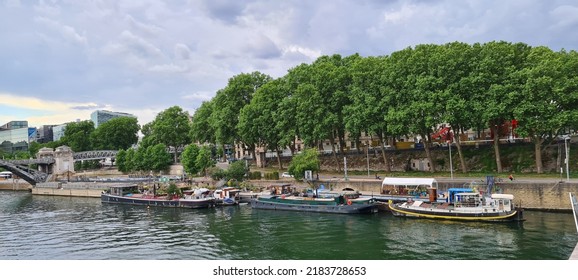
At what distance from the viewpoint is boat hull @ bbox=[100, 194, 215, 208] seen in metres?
58.7

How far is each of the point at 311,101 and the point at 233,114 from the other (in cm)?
2407

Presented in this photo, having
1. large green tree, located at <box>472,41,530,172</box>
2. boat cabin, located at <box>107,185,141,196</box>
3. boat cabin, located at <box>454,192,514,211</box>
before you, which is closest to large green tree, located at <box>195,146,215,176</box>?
boat cabin, located at <box>107,185,141,196</box>

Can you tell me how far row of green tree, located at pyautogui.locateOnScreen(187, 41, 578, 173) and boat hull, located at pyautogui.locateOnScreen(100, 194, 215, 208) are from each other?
18215 mm

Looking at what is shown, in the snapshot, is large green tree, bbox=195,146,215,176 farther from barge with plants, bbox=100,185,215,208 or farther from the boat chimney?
the boat chimney

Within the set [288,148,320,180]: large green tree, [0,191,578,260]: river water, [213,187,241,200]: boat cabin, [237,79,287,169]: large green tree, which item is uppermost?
[237,79,287,169]: large green tree

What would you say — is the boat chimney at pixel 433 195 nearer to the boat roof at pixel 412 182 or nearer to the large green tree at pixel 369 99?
the boat roof at pixel 412 182

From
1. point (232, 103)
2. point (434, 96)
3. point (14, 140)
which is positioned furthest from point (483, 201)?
point (14, 140)

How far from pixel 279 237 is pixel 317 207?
13.6 metres

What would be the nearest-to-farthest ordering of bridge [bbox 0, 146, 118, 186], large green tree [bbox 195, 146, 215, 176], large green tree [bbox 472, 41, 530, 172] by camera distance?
large green tree [bbox 472, 41, 530, 172], large green tree [bbox 195, 146, 215, 176], bridge [bbox 0, 146, 118, 186]

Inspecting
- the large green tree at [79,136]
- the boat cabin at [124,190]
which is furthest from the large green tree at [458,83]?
the large green tree at [79,136]

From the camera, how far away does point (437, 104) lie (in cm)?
5375

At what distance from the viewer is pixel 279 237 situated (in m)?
37.9
